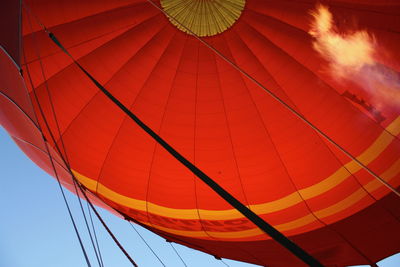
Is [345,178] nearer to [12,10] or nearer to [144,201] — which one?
[144,201]

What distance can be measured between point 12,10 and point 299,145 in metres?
3.36

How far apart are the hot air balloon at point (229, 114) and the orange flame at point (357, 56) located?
0.04ft

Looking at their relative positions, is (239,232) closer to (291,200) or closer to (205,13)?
(291,200)

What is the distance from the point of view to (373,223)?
428 cm

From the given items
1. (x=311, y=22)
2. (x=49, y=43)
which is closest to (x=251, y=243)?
(x=311, y=22)

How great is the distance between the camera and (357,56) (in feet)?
12.8

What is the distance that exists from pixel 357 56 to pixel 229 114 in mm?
1527

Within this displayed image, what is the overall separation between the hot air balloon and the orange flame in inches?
0.4

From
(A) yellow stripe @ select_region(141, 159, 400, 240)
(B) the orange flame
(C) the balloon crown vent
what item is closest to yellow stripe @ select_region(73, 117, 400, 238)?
(A) yellow stripe @ select_region(141, 159, 400, 240)

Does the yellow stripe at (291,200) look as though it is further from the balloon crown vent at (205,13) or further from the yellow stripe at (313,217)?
the balloon crown vent at (205,13)

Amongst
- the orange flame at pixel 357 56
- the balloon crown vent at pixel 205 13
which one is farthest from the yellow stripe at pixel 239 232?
the balloon crown vent at pixel 205 13

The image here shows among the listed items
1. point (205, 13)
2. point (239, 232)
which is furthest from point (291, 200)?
point (205, 13)

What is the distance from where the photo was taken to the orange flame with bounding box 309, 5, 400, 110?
3.88 metres

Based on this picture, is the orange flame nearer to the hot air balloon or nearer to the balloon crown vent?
the hot air balloon
